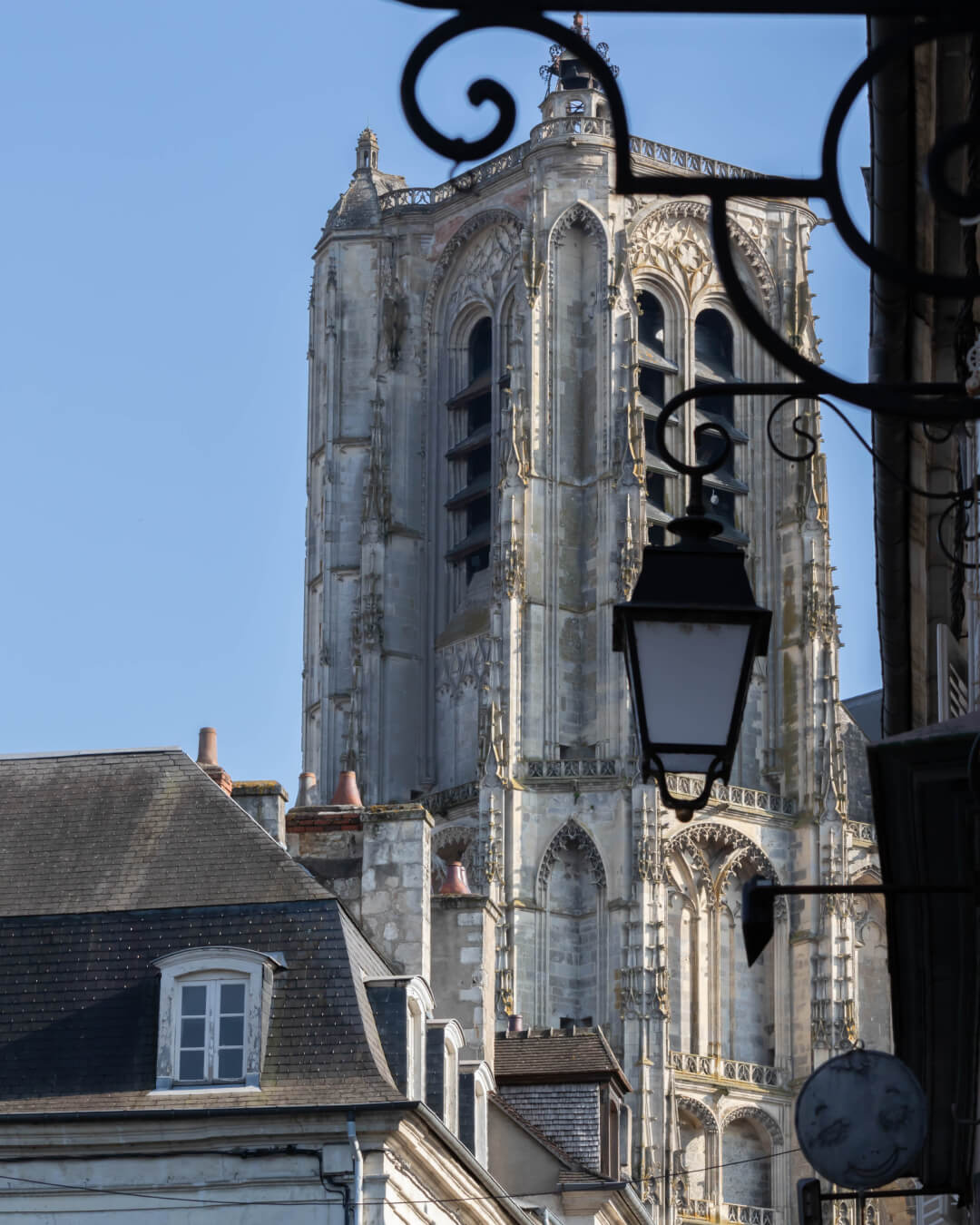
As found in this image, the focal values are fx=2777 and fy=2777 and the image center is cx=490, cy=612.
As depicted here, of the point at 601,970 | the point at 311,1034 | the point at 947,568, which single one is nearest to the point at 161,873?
the point at 311,1034

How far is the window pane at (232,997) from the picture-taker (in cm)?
1783

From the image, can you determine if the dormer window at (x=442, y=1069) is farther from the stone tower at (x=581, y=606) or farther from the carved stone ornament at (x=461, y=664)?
the carved stone ornament at (x=461, y=664)

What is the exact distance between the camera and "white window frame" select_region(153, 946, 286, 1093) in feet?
57.2

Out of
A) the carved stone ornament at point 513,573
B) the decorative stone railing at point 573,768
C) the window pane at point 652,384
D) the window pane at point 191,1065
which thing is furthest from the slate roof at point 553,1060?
the window pane at point 652,384

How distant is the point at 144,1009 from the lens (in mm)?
17859

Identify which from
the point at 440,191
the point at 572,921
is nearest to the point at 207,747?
the point at 572,921

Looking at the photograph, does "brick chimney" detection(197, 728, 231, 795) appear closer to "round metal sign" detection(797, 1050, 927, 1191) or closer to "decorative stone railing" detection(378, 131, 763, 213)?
"round metal sign" detection(797, 1050, 927, 1191)

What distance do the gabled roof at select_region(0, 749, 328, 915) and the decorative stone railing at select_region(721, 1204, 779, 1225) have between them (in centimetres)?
3532

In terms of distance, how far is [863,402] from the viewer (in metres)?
4.59

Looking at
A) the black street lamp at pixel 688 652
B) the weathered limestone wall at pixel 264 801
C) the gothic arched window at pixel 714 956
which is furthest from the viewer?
the gothic arched window at pixel 714 956

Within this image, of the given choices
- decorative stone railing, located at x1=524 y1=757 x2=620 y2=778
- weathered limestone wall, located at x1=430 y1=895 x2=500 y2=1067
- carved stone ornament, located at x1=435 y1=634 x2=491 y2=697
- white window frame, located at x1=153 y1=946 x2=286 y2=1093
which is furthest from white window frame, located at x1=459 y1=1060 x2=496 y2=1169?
carved stone ornament, located at x1=435 y1=634 x2=491 y2=697

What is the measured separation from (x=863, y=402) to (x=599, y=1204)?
19.7m

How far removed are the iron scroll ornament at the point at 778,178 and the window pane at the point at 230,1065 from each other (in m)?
13.3

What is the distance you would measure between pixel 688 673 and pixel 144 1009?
12.3 m
